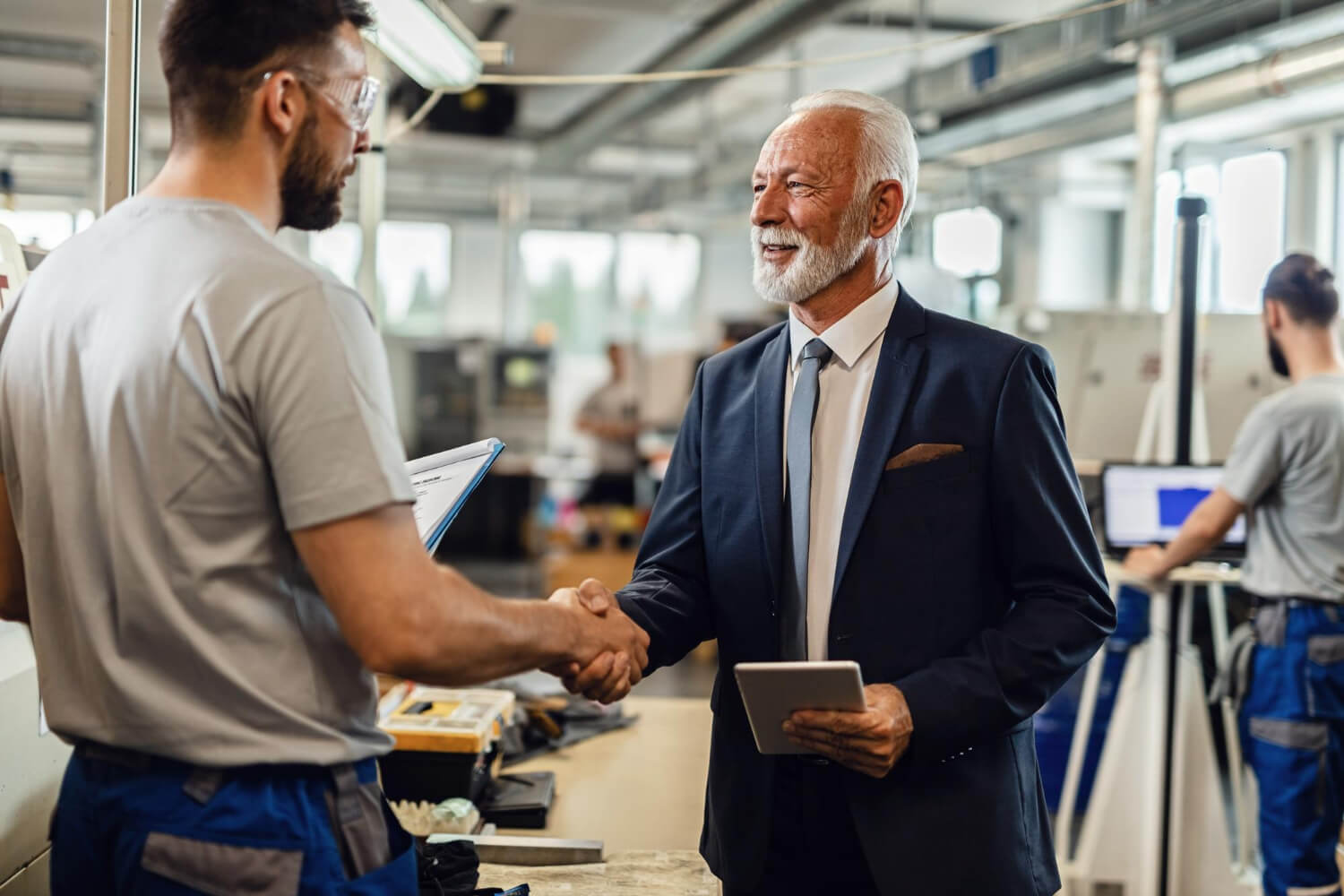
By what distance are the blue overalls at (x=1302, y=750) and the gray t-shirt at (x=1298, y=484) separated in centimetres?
8

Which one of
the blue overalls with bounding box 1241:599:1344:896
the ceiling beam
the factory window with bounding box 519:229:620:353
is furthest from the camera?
the factory window with bounding box 519:229:620:353

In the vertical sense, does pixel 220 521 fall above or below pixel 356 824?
above

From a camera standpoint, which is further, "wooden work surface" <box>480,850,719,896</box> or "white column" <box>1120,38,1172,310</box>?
"white column" <box>1120,38,1172,310</box>

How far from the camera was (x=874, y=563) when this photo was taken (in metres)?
1.53

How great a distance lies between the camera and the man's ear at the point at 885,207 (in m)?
1.73

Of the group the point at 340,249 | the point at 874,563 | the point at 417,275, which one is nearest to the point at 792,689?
the point at 874,563

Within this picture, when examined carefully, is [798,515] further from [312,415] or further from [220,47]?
[220,47]

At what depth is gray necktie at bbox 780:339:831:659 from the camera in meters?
1.62

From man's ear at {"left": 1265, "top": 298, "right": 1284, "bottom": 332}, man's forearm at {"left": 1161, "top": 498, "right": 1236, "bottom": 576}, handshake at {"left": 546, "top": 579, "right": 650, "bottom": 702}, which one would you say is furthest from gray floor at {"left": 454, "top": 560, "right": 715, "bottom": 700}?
handshake at {"left": 546, "top": 579, "right": 650, "bottom": 702}

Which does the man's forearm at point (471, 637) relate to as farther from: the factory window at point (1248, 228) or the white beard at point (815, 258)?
the factory window at point (1248, 228)

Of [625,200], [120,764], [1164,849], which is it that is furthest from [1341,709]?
[625,200]

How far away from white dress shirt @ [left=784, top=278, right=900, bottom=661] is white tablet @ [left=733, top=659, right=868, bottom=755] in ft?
0.51

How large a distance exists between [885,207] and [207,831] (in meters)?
1.22

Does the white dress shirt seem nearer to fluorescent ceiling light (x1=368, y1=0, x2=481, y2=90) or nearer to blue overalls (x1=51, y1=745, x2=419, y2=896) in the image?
blue overalls (x1=51, y1=745, x2=419, y2=896)
